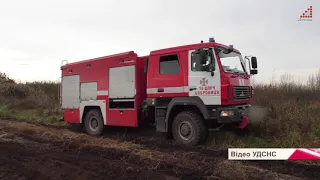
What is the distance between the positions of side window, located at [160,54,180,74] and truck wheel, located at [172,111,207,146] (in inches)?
49.9

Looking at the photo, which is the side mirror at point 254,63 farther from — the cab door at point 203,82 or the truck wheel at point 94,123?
the truck wheel at point 94,123

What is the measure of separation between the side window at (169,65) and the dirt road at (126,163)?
2.11 metres

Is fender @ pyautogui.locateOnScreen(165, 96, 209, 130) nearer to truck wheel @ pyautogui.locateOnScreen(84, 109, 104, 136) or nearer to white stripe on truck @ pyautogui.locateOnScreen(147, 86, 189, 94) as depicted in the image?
white stripe on truck @ pyautogui.locateOnScreen(147, 86, 189, 94)

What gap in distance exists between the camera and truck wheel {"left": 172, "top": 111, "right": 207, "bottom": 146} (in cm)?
786

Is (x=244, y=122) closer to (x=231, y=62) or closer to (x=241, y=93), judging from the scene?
(x=241, y=93)

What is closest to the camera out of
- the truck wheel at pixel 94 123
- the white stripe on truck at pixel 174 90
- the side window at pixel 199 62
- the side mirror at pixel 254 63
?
the side window at pixel 199 62

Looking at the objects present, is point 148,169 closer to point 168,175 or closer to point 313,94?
point 168,175

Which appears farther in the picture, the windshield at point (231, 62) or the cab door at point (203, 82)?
the windshield at point (231, 62)

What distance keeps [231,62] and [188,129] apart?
226 cm

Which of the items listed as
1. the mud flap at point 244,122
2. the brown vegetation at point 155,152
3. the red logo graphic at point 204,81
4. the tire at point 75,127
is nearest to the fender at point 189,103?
the red logo graphic at point 204,81

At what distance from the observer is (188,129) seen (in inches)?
320

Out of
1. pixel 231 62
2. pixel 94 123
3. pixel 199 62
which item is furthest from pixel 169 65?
pixel 94 123

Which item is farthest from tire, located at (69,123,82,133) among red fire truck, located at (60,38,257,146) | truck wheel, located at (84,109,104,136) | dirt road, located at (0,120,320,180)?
dirt road, located at (0,120,320,180)

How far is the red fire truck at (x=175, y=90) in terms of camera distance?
306 inches
